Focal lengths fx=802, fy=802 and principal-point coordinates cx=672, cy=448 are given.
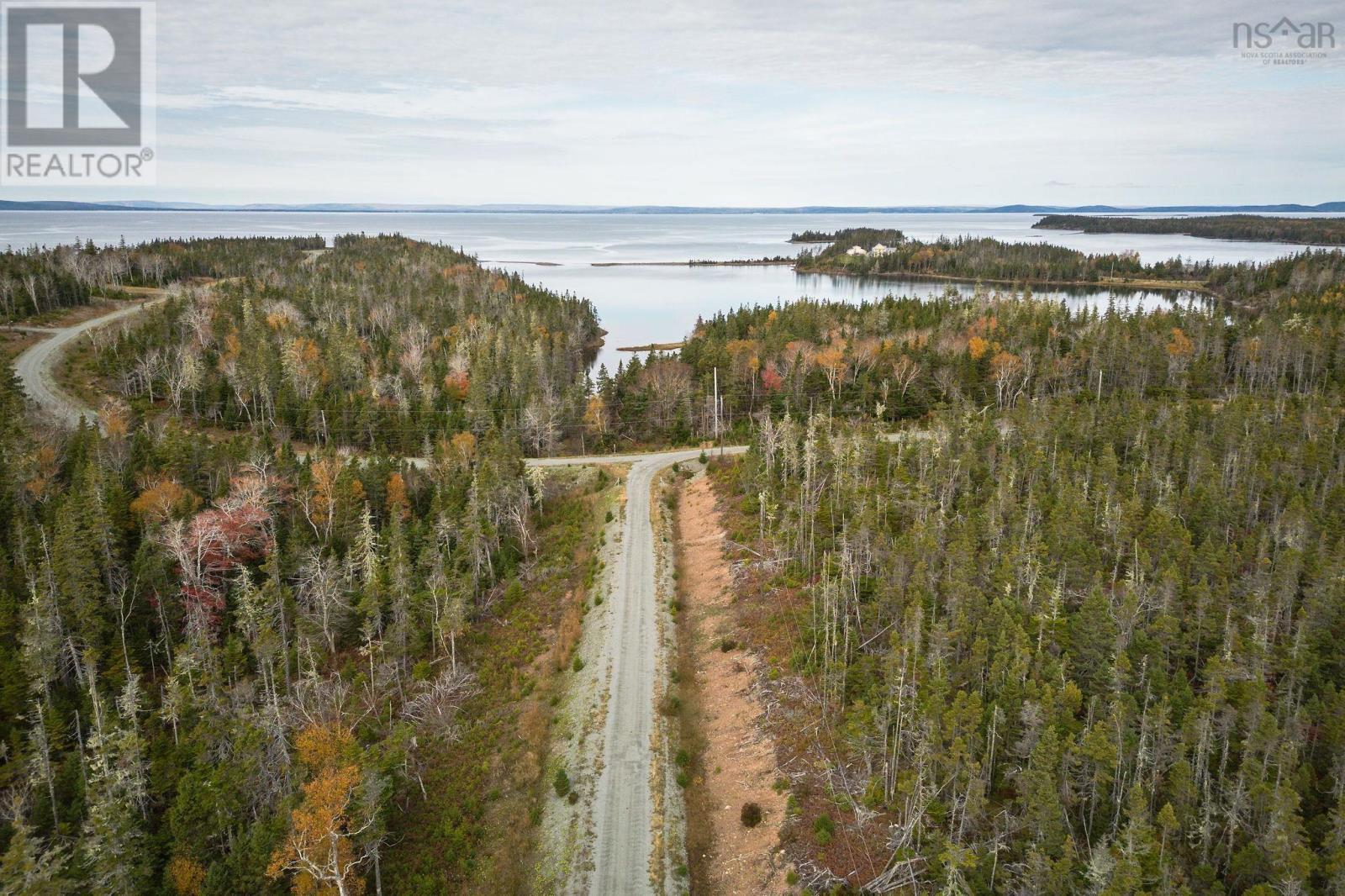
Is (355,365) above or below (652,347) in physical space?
below

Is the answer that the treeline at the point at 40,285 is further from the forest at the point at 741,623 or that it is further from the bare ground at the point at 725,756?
the bare ground at the point at 725,756

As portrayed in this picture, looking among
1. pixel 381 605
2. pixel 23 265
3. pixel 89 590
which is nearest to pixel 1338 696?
pixel 381 605

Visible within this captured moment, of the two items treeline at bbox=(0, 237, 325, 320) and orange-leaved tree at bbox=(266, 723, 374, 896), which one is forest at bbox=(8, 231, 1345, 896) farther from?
treeline at bbox=(0, 237, 325, 320)

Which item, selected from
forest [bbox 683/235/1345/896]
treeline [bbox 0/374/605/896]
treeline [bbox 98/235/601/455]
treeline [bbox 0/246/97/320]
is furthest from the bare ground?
treeline [bbox 0/246/97/320]

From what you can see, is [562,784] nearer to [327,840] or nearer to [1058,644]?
[327,840]

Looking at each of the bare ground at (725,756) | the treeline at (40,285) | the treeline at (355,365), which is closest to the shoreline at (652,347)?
the treeline at (355,365)

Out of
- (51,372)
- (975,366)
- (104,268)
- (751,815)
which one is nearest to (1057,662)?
(751,815)

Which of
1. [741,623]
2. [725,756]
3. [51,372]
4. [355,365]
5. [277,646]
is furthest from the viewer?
[355,365]

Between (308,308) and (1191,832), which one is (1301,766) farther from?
(308,308)
